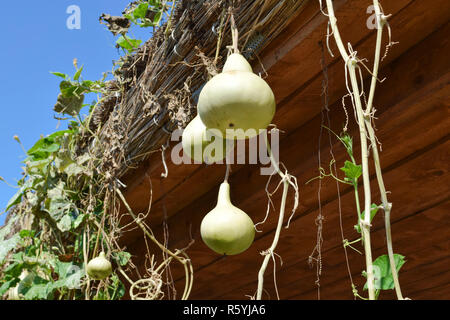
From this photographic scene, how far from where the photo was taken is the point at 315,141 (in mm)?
1298

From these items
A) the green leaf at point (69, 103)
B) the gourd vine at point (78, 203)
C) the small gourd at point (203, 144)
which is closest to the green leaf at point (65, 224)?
the gourd vine at point (78, 203)

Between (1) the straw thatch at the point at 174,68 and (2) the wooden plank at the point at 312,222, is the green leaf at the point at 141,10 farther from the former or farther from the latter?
(2) the wooden plank at the point at 312,222

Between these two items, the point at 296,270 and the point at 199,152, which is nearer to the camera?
the point at 199,152

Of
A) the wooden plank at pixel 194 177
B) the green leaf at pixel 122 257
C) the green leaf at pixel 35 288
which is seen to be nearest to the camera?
the wooden plank at pixel 194 177

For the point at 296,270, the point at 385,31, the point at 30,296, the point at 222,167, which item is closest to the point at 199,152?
the point at 385,31

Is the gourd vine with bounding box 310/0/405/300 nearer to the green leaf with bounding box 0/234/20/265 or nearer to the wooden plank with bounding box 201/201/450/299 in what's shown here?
the wooden plank with bounding box 201/201/450/299

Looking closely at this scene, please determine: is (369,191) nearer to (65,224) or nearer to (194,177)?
(194,177)

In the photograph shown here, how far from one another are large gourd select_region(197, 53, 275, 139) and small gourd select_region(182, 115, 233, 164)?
0.44 ft

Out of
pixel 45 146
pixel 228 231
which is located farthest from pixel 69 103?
pixel 228 231

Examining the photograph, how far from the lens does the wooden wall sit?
1.02 metres

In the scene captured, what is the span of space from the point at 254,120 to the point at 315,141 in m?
0.60

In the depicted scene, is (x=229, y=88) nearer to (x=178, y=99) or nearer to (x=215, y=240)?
(x=215, y=240)

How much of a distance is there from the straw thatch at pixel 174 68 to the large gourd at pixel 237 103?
0.34 metres

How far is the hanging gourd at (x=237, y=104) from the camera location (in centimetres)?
71
